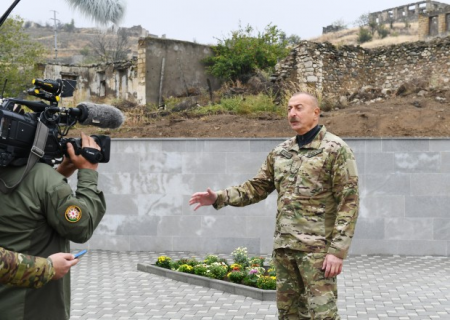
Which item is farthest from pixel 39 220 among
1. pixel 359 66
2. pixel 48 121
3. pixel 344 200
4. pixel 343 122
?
pixel 359 66

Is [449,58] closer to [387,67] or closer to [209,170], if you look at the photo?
[387,67]

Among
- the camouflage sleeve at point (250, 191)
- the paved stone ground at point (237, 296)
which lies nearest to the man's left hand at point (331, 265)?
the camouflage sleeve at point (250, 191)

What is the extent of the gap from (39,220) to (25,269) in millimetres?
365

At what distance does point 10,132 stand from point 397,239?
7.99 metres

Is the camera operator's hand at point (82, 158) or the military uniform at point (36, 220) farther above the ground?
the camera operator's hand at point (82, 158)

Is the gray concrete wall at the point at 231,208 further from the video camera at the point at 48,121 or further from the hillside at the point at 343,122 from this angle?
the video camera at the point at 48,121

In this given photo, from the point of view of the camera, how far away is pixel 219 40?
22125mm

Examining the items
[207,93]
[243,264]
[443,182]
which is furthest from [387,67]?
[243,264]

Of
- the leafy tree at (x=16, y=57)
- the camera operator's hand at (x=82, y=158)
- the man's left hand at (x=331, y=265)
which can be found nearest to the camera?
the camera operator's hand at (x=82, y=158)

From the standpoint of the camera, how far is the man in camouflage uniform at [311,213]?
3.89 m

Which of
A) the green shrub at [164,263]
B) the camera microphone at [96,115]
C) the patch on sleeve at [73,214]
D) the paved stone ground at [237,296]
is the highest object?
the camera microphone at [96,115]

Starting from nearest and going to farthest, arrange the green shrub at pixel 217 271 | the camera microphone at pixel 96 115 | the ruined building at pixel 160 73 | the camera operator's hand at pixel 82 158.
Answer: the camera operator's hand at pixel 82 158
the camera microphone at pixel 96 115
the green shrub at pixel 217 271
the ruined building at pixel 160 73

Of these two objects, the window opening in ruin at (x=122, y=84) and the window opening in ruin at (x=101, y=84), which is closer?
the window opening in ruin at (x=122, y=84)

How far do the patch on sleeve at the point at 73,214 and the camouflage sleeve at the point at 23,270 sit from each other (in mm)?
241
